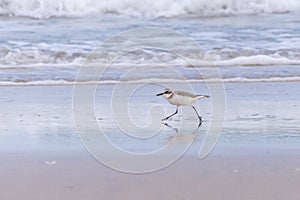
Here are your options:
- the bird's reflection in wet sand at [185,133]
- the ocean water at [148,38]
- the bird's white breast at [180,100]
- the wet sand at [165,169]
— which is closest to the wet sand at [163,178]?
the wet sand at [165,169]

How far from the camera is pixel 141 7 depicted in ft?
51.6

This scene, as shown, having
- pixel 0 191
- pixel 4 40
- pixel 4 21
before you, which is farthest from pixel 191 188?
pixel 4 21

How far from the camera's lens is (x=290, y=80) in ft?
27.0

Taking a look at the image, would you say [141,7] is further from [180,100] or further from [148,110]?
[180,100]

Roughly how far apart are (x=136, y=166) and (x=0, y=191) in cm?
90

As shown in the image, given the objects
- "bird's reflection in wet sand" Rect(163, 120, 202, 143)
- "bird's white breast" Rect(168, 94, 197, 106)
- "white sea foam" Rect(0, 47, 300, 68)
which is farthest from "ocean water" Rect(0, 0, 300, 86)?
"bird's reflection in wet sand" Rect(163, 120, 202, 143)

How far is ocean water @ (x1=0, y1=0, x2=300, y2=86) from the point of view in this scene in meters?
9.08

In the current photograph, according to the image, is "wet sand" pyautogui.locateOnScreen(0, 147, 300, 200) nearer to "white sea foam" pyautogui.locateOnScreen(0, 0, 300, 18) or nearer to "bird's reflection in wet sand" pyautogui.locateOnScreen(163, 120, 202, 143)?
"bird's reflection in wet sand" pyautogui.locateOnScreen(163, 120, 202, 143)

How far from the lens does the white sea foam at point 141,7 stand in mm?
15375

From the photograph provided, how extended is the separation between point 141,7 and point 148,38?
4.23 metres

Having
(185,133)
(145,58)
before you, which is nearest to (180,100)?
(185,133)

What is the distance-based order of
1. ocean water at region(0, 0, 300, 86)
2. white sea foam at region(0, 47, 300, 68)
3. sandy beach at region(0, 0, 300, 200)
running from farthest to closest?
white sea foam at region(0, 47, 300, 68) → ocean water at region(0, 0, 300, 86) → sandy beach at region(0, 0, 300, 200)

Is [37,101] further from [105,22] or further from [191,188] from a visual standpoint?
[105,22]

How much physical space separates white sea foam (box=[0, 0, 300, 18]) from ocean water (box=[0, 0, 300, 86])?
0.02 metres
